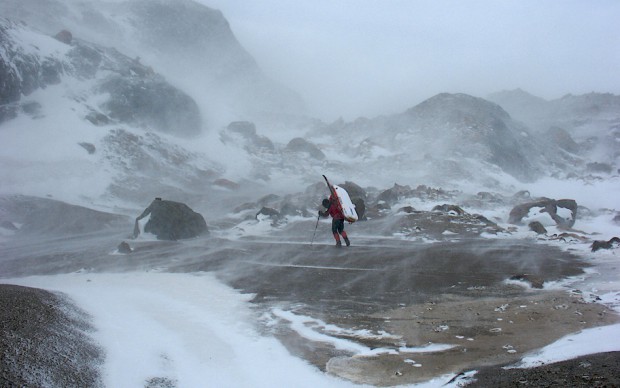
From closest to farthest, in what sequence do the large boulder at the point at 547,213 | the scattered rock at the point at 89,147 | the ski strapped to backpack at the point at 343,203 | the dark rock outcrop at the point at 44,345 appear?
1. the dark rock outcrop at the point at 44,345
2. the ski strapped to backpack at the point at 343,203
3. the large boulder at the point at 547,213
4. the scattered rock at the point at 89,147

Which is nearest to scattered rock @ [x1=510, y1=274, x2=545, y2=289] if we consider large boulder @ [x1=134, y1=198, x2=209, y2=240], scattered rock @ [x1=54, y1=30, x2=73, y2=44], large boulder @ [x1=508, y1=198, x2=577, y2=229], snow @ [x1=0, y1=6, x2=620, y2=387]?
snow @ [x1=0, y1=6, x2=620, y2=387]

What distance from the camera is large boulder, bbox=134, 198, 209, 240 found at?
21.9 m

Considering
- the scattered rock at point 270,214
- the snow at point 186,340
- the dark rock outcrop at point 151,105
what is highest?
the dark rock outcrop at point 151,105

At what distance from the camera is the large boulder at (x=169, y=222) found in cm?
2192

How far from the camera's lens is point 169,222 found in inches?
869

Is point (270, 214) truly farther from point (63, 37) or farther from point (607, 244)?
point (63, 37)

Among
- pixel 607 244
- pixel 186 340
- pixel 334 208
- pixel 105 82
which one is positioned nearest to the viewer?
pixel 186 340

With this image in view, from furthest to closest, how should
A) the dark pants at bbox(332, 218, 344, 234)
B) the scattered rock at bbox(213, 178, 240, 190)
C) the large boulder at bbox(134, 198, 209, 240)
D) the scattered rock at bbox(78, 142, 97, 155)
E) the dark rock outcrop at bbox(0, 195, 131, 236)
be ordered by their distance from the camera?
the scattered rock at bbox(213, 178, 240, 190), the scattered rock at bbox(78, 142, 97, 155), the dark rock outcrop at bbox(0, 195, 131, 236), the large boulder at bbox(134, 198, 209, 240), the dark pants at bbox(332, 218, 344, 234)

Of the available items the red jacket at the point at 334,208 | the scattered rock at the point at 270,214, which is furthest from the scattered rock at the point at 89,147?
the red jacket at the point at 334,208

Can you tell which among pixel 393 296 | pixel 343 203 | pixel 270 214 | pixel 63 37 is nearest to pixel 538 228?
pixel 343 203

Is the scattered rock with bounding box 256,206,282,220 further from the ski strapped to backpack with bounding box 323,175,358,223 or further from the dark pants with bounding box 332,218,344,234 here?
the ski strapped to backpack with bounding box 323,175,358,223

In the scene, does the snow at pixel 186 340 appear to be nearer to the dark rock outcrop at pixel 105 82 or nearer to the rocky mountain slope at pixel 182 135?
the rocky mountain slope at pixel 182 135

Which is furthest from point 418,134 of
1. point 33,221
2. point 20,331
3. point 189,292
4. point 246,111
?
point 20,331

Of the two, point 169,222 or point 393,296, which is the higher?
point 169,222
